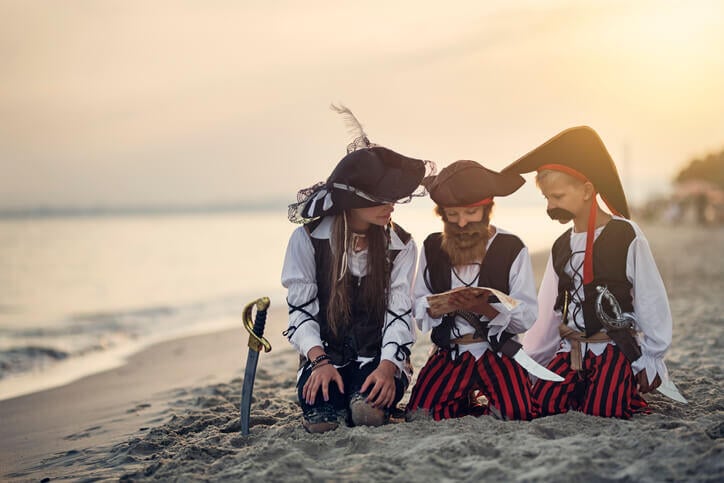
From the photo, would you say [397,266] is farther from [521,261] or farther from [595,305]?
[595,305]

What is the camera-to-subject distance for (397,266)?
3.39m

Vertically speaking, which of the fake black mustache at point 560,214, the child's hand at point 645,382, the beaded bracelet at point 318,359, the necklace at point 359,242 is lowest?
the child's hand at point 645,382

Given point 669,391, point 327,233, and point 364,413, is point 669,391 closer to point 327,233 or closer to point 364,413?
point 364,413

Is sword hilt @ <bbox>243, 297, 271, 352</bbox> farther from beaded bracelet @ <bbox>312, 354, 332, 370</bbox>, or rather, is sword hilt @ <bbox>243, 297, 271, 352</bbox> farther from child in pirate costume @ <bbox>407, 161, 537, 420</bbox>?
child in pirate costume @ <bbox>407, 161, 537, 420</bbox>

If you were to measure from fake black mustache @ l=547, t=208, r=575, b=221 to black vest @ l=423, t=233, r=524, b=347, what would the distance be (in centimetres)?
22

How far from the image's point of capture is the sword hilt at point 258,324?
126 inches

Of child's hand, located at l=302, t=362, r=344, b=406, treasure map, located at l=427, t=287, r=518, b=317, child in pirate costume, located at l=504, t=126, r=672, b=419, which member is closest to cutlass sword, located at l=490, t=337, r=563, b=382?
child in pirate costume, located at l=504, t=126, r=672, b=419

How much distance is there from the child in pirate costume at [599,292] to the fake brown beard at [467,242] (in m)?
0.35

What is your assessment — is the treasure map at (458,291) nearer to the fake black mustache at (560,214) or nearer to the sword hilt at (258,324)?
the fake black mustache at (560,214)

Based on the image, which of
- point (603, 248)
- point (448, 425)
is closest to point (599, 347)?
point (603, 248)

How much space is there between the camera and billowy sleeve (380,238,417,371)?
129 inches

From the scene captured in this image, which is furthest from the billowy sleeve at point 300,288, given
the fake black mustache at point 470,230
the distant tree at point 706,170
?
the distant tree at point 706,170

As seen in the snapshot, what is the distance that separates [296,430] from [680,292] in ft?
20.7

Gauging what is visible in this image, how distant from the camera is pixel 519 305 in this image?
312cm
